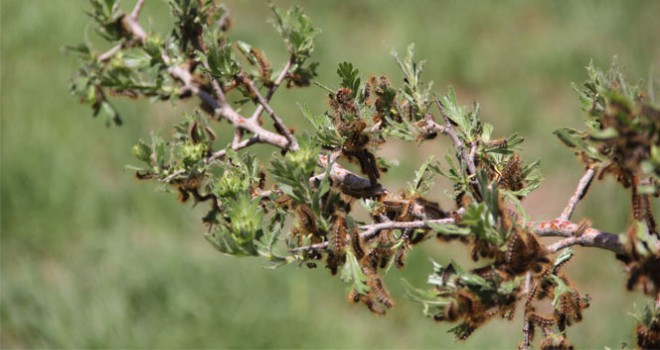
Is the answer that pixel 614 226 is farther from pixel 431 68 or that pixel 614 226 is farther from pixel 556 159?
pixel 431 68

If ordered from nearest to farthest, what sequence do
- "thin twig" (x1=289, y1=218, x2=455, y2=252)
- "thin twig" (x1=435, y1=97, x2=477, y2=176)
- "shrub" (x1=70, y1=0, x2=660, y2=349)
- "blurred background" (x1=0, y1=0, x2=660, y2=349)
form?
1. "shrub" (x1=70, y1=0, x2=660, y2=349)
2. "thin twig" (x1=289, y1=218, x2=455, y2=252)
3. "thin twig" (x1=435, y1=97, x2=477, y2=176)
4. "blurred background" (x1=0, y1=0, x2=660, y2=349)

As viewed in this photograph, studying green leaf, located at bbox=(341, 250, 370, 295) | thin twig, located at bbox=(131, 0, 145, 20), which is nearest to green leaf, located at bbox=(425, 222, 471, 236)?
green leaf, located at bbox=(341, 250, 370, 295)

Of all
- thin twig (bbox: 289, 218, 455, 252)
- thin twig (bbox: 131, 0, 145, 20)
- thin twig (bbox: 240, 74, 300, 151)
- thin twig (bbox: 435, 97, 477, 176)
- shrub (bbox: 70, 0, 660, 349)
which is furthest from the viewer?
thin twig (bbox: 131, 0, 145, 20)

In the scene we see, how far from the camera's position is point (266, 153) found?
559cm

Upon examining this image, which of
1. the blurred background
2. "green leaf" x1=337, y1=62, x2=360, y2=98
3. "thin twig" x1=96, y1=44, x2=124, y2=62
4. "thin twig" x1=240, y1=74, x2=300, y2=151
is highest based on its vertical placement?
the blurred background

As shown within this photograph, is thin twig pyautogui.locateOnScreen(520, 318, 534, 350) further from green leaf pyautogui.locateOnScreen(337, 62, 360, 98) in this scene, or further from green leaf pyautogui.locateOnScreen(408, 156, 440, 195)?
green leaf pyautogui.locateOnScreen(337, 62, 360, 98)

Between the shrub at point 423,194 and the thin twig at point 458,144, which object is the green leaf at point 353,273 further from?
the thin twig at point 458,144

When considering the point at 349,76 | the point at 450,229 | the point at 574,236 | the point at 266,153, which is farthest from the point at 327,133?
the point at 266,153

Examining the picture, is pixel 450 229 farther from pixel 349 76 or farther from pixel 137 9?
pixel 137 9

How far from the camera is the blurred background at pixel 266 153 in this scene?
14.7ft

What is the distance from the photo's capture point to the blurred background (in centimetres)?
449

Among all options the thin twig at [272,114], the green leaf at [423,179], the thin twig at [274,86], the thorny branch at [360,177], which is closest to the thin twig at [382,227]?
the thorny branch at [360,177]

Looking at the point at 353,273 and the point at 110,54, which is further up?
the point at 110,54

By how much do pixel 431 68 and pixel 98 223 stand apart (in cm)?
280
